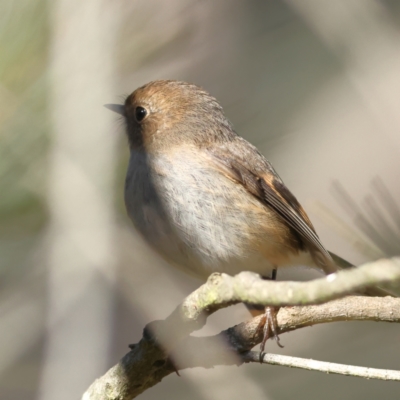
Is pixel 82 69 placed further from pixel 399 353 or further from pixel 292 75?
pixel 292 75

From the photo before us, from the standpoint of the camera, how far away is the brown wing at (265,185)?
2.32m

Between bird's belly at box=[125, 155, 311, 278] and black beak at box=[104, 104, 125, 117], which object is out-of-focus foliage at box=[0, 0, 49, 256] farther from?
black beak at box=[104, 104, 125, 117]

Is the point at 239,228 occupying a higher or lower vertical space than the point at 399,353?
higher

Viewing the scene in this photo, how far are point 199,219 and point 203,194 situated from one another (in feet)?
0.31

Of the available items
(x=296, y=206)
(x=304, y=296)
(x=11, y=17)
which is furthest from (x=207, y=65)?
(x=304, y=296)

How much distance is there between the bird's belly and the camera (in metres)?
2.07

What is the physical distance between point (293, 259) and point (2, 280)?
112cm

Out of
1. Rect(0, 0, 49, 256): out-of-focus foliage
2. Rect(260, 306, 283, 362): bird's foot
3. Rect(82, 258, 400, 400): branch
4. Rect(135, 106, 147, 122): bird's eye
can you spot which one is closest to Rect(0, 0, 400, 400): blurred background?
Rect(0, 0, 49, 256): out-of-focus foliage

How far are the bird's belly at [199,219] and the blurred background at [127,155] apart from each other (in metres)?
0.11

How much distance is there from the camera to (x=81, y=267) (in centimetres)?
216

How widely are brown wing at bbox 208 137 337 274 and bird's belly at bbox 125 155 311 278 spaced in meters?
0.08

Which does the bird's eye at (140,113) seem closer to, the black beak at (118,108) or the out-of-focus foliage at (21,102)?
the black beak at (118,108)

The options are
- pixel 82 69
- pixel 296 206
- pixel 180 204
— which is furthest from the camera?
pixel 296 206

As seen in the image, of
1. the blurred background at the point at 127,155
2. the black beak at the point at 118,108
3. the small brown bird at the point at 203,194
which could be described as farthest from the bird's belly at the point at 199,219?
the black beak at the point at 118,108
